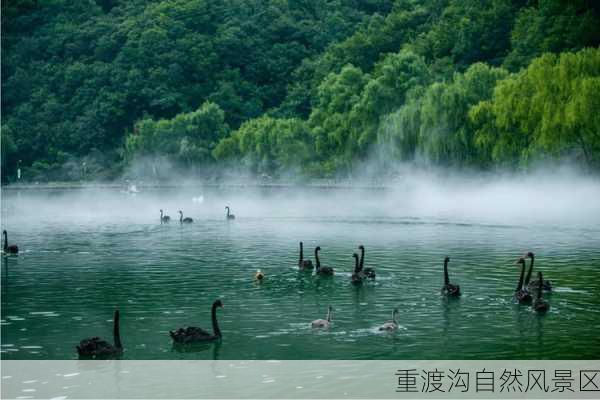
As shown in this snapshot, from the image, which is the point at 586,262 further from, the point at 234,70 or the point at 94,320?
the point at 234,70

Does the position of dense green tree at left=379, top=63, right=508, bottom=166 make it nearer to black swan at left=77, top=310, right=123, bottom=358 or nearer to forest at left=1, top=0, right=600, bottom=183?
forest at left=1, top=0, right=600, bottom=183

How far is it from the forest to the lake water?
8418 millimetres

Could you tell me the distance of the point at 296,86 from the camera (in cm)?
13112

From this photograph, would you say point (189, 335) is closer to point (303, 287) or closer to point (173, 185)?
point (303, 287)

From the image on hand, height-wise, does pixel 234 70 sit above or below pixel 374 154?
above

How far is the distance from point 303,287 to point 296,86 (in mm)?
103211

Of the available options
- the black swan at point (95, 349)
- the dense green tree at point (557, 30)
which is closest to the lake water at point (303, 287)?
the black swan at point (95, 349)

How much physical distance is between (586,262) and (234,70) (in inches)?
4391

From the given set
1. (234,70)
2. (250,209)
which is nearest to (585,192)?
(250,209)

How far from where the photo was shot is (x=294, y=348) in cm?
2075

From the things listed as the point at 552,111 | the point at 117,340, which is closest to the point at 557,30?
the point at 552,111

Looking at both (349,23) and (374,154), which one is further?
(349,23)

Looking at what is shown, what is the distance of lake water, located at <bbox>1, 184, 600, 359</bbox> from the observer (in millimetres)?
21188

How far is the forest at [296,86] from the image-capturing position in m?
62.0
